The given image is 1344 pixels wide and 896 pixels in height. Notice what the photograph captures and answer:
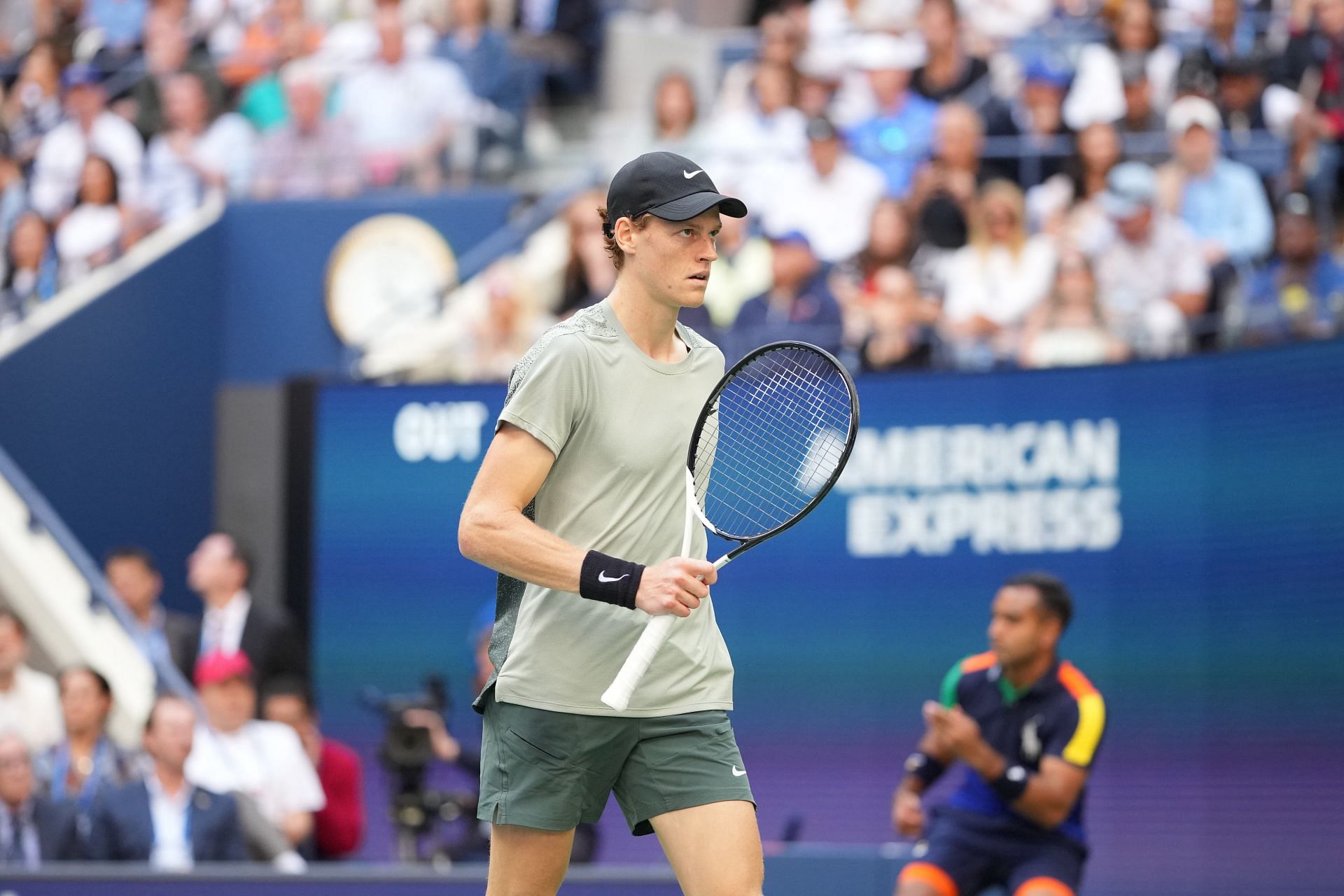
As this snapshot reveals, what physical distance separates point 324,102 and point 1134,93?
15.8ft

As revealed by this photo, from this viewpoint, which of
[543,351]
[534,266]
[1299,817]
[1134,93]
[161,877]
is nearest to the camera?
[543,351]

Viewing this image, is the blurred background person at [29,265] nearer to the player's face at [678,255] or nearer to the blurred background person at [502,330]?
the blurred background person at [502,330]

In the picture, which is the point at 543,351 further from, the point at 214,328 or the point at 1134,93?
the point at 214,328

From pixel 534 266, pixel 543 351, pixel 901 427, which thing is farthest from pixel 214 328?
pixel 543 351

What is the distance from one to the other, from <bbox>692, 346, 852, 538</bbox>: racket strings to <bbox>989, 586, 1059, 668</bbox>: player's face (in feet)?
2.40

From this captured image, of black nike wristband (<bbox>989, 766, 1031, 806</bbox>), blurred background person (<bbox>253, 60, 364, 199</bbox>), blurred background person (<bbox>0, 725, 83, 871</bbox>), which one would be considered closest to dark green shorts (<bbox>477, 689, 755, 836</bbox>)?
black nike wristband (<bbox>989, 766, 1031, 806</bbox>)

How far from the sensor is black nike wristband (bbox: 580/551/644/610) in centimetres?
416

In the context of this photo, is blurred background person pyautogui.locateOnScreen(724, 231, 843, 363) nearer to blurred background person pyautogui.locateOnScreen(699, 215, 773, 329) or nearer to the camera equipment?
blurred background person pyautogui.locateOnScreen(699, 215, 773, 329)

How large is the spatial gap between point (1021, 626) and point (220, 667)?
12.3 feet

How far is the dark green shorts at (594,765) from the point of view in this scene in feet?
14.5

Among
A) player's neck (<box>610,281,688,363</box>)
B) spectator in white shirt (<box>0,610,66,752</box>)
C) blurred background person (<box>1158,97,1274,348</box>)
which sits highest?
blurred background person (<box>1158,97,1274,348</box>)

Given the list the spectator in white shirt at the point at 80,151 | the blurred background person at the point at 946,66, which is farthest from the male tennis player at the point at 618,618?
the spectator in white shirt at the point at 80,151

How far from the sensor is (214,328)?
1291 centimetres

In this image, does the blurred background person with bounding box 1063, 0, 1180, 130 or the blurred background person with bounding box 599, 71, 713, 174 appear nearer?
the blurred background person with bounding box 1063, 0, 1180, 130
